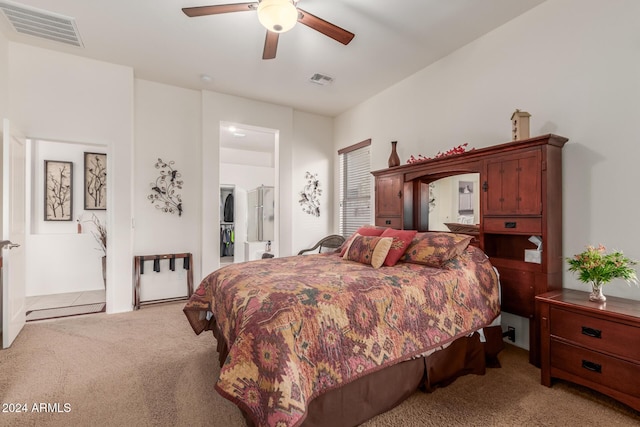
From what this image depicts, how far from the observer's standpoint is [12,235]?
2.86 metres

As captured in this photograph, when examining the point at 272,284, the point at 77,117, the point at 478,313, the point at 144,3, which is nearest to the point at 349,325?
the point at 272,284

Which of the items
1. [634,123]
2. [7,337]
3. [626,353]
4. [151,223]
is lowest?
[7,337]

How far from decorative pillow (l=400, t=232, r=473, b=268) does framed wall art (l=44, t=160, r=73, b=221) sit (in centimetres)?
532

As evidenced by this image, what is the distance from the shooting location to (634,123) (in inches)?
83.0

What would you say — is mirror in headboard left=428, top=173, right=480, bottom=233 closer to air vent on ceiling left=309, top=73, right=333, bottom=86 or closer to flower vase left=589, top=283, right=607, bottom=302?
flower vase left=589, top=283, right=607, bottom=302

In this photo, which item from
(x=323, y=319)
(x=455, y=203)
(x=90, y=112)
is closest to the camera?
(x=323, y=319)

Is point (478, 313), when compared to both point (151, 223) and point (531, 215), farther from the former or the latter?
point (151, 223)

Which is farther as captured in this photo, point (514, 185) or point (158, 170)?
point (158, 170)

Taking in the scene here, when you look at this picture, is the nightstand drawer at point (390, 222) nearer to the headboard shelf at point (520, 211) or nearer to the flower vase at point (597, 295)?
the headboard shelf at point (520, 211)

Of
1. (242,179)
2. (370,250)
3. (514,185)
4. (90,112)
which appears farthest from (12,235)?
(514,185)

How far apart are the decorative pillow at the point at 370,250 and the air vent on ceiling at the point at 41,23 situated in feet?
11.6

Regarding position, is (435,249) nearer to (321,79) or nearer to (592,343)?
(592,343)

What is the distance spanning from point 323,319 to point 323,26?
2.18m

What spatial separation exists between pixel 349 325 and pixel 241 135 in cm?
525
